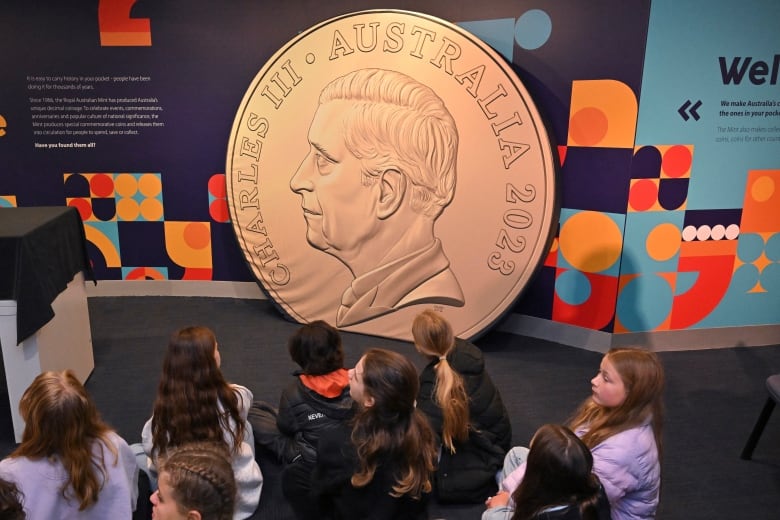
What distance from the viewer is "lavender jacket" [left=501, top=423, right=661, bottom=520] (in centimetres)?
180

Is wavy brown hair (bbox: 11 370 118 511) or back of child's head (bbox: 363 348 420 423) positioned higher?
back of child's head (bbox: 363 348 420 423)

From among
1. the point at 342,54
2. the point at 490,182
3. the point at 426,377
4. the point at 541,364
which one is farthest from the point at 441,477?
the point at 342,54

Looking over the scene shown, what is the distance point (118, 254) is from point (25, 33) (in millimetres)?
1548

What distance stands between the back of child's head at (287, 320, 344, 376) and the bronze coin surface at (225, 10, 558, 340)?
4.98 ft

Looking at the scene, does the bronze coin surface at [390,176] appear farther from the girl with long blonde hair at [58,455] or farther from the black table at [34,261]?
the girl with long blonde hair at [58,455]

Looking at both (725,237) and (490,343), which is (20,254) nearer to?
(490,343)

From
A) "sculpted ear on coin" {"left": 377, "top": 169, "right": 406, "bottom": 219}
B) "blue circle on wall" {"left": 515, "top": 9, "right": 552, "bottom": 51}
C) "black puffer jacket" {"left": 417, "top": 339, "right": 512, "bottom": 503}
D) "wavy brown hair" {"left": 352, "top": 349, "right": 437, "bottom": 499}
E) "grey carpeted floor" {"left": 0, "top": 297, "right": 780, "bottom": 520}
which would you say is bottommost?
"grey carpeted floor" {"left": 0, "top": 297, "right": 780, "bottom": 520}

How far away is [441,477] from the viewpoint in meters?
2.35

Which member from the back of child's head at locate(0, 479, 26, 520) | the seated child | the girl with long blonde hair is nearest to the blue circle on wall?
the seated child

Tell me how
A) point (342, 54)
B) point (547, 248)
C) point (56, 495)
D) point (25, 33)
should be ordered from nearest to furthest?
point (56, 495), point (547, 248), point (342, 54), point (25, 33)

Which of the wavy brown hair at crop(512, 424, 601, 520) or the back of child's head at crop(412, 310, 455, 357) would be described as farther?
the back of child's head at crop(412, 310, 455, 357)

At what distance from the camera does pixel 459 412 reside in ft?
7.32

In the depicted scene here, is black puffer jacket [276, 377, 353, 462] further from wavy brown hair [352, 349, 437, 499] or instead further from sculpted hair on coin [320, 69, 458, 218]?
sculpted hair on coin [320, 69, 458, 218]

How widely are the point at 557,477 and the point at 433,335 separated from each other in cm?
87
